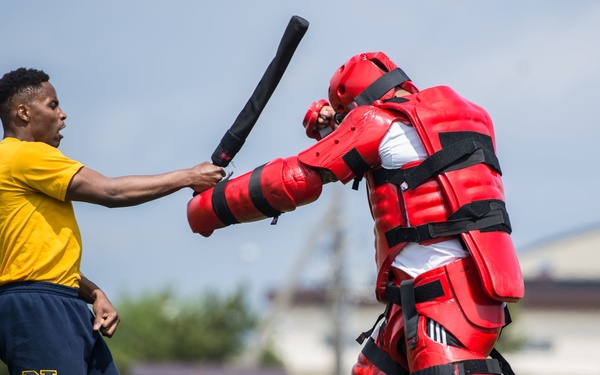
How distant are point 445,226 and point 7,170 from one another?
2649mm

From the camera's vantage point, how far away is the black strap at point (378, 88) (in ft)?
25.1

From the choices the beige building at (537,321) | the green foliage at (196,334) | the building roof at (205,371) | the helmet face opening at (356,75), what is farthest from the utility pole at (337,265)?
the helmet face opening at (356,75)

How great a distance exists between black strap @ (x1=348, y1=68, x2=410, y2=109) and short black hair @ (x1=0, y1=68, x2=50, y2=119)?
204cm

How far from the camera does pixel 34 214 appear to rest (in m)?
6.96

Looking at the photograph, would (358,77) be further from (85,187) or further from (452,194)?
(85,187)

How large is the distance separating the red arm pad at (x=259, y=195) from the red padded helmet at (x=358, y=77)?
26.2 inches

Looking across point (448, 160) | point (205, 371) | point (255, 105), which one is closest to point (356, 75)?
point (255, 105)

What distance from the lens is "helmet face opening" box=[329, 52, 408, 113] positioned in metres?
7.77

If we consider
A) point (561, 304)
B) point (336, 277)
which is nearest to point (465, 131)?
point (336, 277)

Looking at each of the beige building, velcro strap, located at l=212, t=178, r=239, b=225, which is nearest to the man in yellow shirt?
velcro strap, located at l=212, t=178, r=239, b=225

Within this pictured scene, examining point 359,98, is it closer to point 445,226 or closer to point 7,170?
point 445,226

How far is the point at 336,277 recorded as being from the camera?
39781 millimetres

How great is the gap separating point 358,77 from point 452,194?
115 centimetres

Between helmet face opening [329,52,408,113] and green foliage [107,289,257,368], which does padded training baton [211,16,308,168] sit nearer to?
helmet face opening [329,52,408,113]
